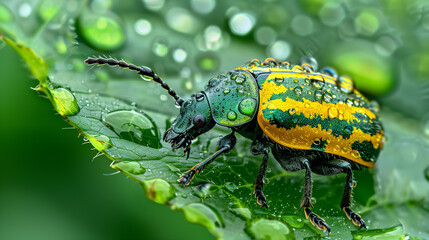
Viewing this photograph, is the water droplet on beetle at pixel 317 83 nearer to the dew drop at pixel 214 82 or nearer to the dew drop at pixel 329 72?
the dew drop at pixel 329 72

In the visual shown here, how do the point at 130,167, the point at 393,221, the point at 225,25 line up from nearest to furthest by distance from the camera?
the point at 130,167, the point at 393,221, the point at 225,25

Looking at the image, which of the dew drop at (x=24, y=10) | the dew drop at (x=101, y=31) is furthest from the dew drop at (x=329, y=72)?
the dew drop at (x=24, y=10)

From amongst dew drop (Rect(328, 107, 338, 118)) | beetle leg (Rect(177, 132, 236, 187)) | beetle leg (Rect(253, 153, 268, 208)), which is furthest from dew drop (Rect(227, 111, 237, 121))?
dew drop (Rect(328, 107, 338, 118))

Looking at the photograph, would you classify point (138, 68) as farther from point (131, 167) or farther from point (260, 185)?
point (260, 185)

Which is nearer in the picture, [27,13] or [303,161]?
[303,161]

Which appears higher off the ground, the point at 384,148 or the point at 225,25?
the point at 225,25

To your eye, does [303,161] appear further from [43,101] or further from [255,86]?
[43,101]

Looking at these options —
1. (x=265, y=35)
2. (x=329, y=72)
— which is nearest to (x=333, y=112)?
(x=329, y=72)

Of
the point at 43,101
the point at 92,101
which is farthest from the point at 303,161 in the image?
the point at 43,101
